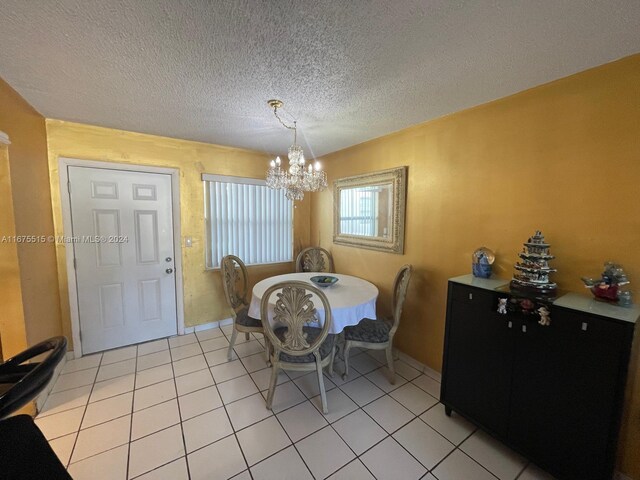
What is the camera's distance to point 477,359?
5.47 ft

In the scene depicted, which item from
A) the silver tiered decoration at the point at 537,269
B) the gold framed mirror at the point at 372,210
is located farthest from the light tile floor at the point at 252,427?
the gold framed mirror at the point at 372,210

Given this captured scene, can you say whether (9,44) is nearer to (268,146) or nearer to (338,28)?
(338,28)

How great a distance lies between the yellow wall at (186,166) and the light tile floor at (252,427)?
0.83 m

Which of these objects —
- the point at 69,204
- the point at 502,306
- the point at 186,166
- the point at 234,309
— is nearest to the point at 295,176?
the point at 234,309

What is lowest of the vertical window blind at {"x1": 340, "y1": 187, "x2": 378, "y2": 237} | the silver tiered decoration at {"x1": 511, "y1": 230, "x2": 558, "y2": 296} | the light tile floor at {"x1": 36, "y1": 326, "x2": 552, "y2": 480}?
the light tile floor at {"x1": 36, "y1": 326, "x2": 552, "y2": 480}

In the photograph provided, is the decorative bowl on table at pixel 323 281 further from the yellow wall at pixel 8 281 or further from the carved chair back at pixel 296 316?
the yellow wall at pixel 8 281

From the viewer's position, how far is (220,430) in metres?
1.71

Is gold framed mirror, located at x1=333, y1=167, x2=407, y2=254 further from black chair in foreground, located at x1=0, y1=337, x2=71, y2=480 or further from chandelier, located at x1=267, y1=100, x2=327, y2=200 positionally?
black chair in foreground, located at x1=0, y1=337, x2=71, y2=480

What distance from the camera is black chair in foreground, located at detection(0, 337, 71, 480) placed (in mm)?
679

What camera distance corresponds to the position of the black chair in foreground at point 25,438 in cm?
68

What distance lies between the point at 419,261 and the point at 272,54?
6.58 feet

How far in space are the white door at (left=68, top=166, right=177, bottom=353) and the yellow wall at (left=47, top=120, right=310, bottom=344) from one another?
0.40 feet

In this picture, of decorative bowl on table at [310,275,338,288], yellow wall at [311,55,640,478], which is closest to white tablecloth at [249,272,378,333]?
decorative bowl on table at [310,275,338,288]

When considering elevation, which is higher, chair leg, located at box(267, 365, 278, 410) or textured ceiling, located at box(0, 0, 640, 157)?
textured ceiling, located at box(0, 0, 640, 157)
